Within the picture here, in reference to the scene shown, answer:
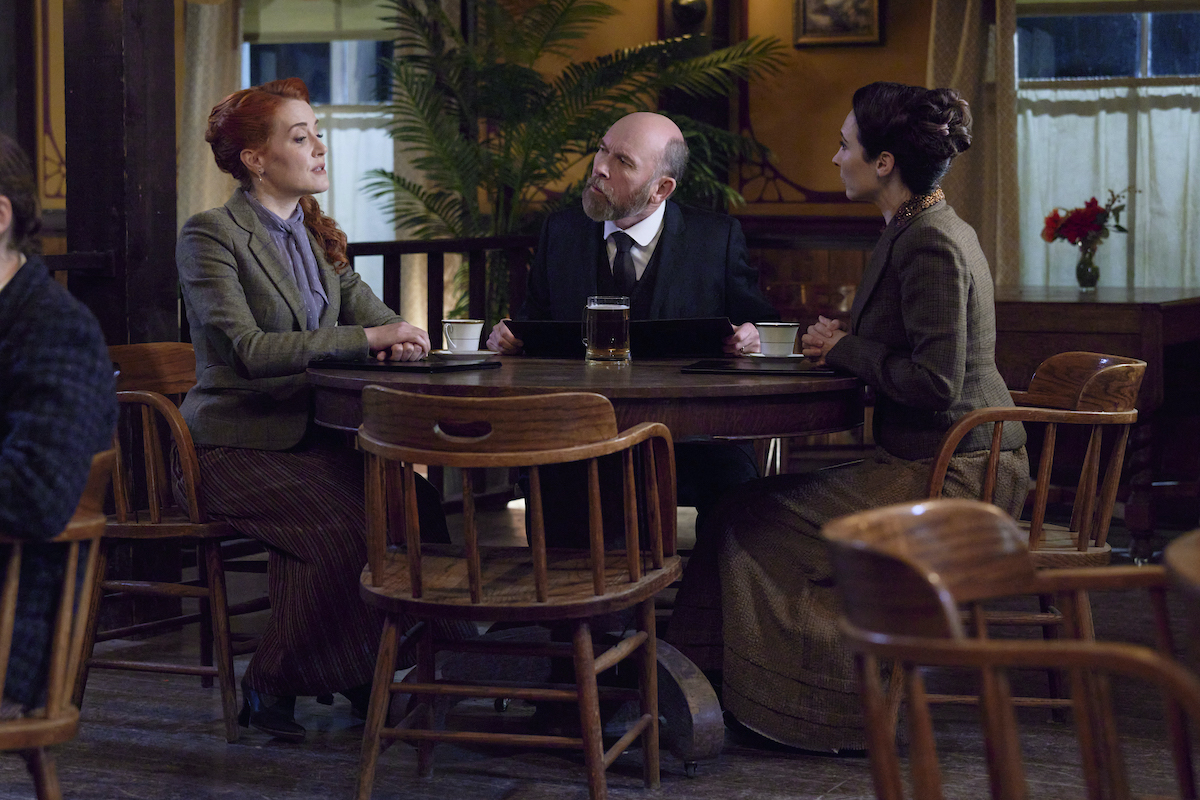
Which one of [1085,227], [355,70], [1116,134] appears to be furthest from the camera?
[355,70]

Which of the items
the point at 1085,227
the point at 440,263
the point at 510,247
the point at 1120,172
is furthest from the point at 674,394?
the point at 1120,172

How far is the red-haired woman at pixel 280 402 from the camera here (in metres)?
2.68

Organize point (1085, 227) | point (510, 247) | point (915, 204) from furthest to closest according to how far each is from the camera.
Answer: point (1085, 227)
point (510, 247)
point (915, 204)

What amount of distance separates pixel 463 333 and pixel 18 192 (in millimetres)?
1243

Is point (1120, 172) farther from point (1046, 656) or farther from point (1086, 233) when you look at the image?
point (1046, 656)

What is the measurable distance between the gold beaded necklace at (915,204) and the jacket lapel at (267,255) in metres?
1.26

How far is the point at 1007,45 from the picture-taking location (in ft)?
19.8

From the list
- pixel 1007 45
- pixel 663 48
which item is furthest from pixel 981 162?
pixel 663 48

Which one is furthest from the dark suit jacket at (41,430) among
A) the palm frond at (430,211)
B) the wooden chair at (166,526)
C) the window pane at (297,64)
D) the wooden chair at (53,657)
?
the window pane at (297,64)

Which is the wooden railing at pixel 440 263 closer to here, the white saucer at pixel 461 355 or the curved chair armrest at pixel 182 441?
the white saucer at pixel 461 355

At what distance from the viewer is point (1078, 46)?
6.18 m

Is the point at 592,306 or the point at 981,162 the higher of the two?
the point at 981,162

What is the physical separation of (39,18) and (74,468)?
223 inches

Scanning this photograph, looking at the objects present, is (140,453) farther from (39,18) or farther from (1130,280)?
(1130,280)
